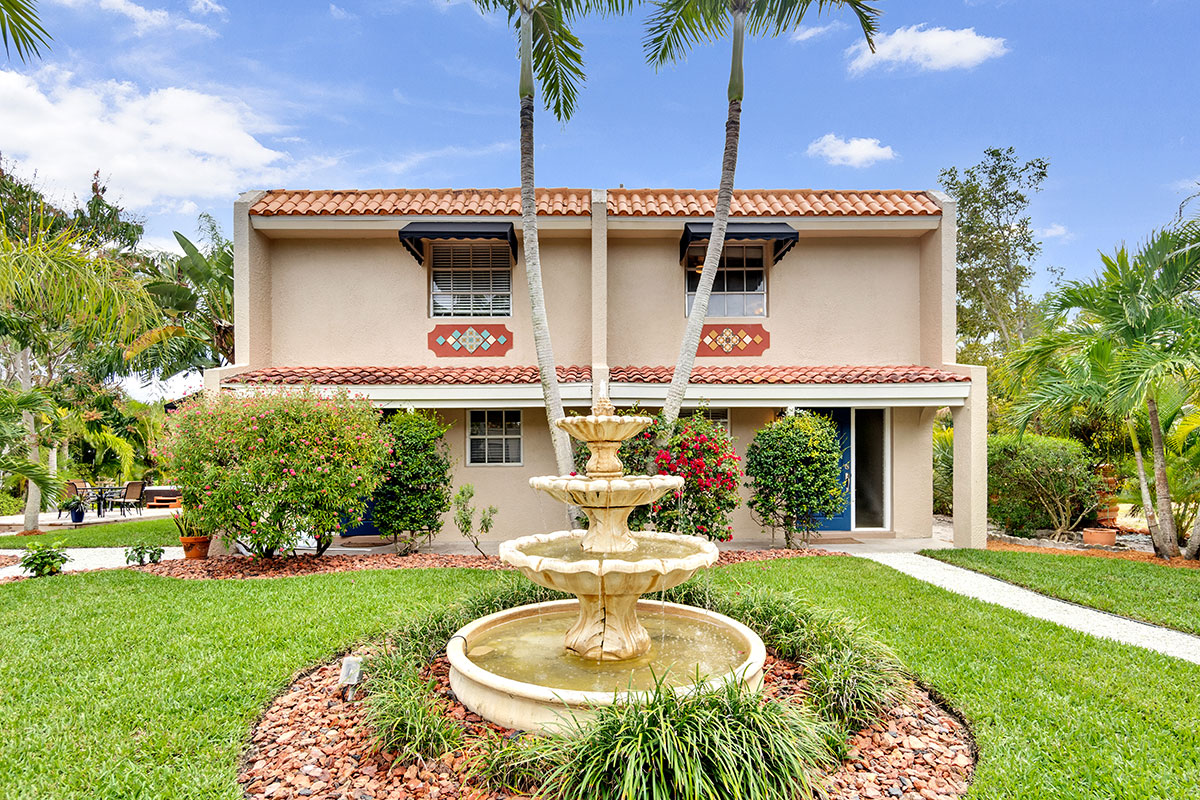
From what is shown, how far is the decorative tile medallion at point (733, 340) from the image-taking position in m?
12.0

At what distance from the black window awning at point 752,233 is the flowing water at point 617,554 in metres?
7.21

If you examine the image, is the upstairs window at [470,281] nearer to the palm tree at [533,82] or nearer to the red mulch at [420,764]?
the palm tree at [533,82]

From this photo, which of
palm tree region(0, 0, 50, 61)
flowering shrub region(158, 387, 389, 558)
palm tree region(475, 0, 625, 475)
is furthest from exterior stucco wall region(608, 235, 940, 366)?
palm tree region(0, 0, 50, 61)

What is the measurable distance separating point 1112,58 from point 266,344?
24295mm

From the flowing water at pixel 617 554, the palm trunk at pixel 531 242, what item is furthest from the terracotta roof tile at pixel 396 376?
the flowing water at pixel 617 554

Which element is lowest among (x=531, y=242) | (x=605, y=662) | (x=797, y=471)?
(x=605, y=662)

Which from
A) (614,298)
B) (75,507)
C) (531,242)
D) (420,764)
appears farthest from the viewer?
(75,507)

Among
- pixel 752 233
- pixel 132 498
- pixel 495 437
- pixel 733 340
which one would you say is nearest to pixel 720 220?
pixel 752 233

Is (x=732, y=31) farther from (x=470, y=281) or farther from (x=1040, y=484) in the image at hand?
(x=1040, y=484)

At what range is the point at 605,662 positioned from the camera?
15.2 feet

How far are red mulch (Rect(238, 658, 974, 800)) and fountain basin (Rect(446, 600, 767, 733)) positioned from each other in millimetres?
257

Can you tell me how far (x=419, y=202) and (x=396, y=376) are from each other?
3.65 meters

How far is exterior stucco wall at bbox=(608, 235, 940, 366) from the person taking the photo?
1214 cm

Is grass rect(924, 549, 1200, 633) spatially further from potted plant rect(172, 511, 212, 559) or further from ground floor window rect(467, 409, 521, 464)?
potted plant rect(172, 511, 212, 559)
